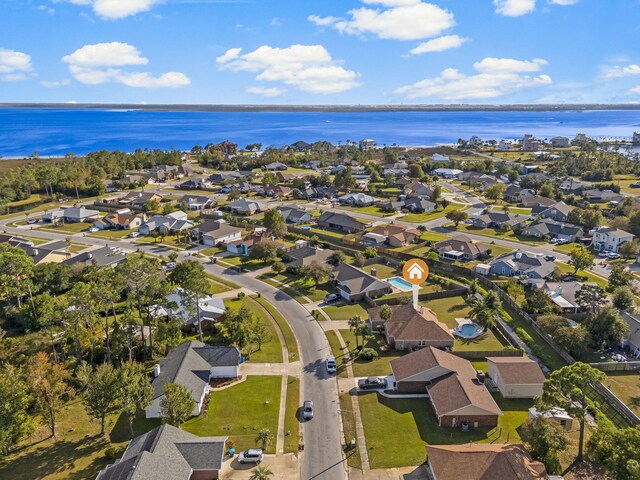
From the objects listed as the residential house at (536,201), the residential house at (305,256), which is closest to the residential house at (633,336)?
the residential house at (305,256)

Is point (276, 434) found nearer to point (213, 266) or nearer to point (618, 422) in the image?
Result: point (618, 422)

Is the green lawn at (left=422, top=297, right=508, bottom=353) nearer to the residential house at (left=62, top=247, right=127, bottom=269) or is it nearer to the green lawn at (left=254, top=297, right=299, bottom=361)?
the green lawn at (left=254, top=297, right=299, bottom=361)

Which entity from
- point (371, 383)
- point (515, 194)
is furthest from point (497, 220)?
point (371, 383)

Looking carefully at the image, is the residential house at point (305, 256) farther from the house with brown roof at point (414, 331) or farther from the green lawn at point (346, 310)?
the house with brown roof at point (414, 331)

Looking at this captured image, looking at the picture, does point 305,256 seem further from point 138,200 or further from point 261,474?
point 138,200

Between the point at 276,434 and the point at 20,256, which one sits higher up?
the point at 20,256

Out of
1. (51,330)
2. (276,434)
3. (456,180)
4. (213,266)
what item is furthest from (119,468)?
(456,180)

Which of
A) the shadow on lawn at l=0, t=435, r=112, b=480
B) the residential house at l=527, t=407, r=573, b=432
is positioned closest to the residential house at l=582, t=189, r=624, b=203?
the residential house at l=527, t=407, r=573, b=432
